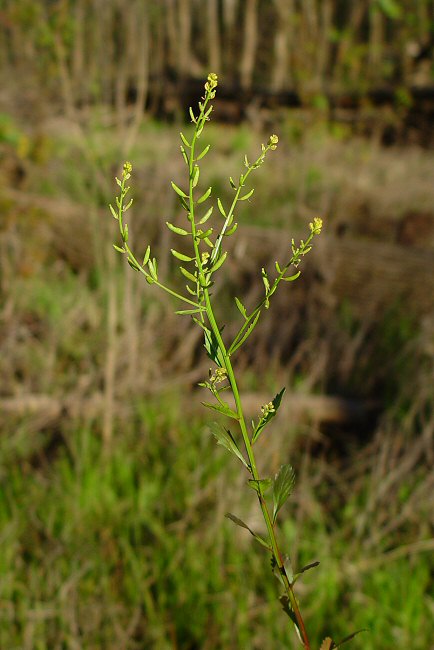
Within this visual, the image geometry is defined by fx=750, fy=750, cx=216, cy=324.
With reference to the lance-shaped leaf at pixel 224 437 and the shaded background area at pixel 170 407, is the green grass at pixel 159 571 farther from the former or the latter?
the lance-shaped leaf at pixel 224 437

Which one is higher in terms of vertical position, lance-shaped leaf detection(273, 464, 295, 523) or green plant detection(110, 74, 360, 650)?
green plant detection(110, 74, 360, 650)

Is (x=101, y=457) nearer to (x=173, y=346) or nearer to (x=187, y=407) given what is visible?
(x=187, y=407)

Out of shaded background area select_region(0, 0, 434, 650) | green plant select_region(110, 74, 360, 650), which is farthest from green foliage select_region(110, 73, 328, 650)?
shaded background area select_region(0, 0, 434, 650)

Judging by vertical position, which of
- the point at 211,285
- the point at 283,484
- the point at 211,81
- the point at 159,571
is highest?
the point at 211,81

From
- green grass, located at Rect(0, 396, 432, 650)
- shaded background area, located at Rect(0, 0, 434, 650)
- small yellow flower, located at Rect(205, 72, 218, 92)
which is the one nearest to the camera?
small yellow flower, located at Rect(205, 72, 218, 92)

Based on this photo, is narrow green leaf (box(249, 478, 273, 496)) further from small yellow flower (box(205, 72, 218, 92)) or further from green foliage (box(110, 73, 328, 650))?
small yellow flower (box(205, 72, 218, 92))

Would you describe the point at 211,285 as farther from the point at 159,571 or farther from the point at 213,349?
the point at 159,571

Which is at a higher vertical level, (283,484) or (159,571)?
(283,484)

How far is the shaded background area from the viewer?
7.11 feet

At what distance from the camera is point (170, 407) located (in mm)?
3156

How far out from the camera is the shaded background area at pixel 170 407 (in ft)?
7.11

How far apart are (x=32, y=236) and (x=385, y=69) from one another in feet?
35.4

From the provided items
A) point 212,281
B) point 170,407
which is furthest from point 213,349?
point 170,407

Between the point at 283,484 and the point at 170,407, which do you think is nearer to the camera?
the point at 283,484
